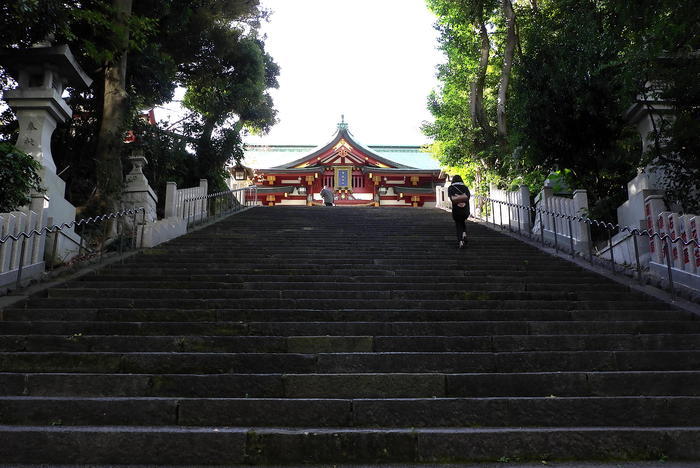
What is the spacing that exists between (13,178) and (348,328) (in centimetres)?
→ 510

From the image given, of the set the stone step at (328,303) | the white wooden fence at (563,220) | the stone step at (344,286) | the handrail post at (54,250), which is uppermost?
the white wooden fence at (563,220)

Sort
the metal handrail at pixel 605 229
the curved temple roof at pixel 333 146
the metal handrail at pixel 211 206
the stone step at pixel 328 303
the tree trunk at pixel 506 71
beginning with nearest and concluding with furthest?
the stone step at pixel 328 303 → the metal handrail at pixel 605 229 → the metal handrail at pixel 211 206 → the tree trunk at pixel 506 71 → the curved temple roof at pixel 333 146

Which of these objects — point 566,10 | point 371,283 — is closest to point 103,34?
point 371,283

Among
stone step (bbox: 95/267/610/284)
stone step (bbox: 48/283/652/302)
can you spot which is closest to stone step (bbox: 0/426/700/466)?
stone step (bbox: 48/283/652/302)

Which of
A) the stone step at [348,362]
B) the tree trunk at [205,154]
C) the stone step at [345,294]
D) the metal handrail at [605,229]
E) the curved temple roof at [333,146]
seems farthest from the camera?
the curved temple roof at [333,146]

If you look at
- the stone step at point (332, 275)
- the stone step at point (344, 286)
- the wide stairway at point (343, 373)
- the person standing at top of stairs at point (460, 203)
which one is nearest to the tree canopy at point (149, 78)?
the stone step at point (332, 275)

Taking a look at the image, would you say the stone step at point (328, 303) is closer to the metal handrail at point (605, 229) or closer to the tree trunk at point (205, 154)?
the metal handrail at point (605, 229)

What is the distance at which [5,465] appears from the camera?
115 inches

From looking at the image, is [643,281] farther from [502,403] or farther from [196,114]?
[196,114]

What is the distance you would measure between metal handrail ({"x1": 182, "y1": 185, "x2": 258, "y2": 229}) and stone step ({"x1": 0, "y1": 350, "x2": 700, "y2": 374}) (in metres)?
7.70

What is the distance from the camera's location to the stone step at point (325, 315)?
17.0ft

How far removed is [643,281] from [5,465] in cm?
704

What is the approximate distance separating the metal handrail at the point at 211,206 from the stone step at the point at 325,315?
6426mm

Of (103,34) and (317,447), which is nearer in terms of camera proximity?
(317,447)
